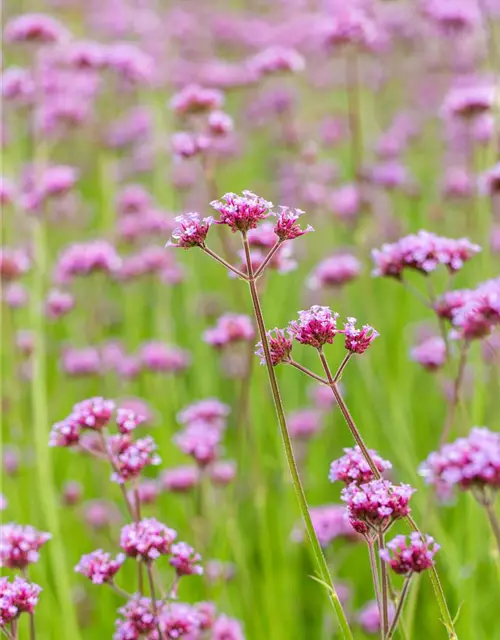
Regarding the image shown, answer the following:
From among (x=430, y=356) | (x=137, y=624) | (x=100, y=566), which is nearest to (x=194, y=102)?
(x=430, y=356)

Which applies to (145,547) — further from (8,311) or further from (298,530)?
(8,311)

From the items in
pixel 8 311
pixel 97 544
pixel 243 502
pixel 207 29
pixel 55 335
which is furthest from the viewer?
pixel 207 29

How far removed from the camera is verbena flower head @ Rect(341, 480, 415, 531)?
1517 millimetres

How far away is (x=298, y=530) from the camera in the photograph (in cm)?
305

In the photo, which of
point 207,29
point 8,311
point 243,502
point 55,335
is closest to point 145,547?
point 243,502

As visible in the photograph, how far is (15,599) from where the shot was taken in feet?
5.57

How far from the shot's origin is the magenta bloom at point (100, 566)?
184 cm

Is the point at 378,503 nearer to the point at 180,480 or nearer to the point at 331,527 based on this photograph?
the point at 331,527

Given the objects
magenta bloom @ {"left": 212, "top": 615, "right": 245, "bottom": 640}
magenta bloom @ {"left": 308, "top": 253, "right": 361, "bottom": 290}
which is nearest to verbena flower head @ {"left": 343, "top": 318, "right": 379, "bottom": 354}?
magenta bloom @ {"left": 212, "top": 615, "right": 245, "bottom": 640}

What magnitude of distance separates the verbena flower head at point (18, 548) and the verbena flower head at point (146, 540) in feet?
0.69

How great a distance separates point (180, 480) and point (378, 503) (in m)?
1.88

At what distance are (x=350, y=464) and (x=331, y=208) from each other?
3.12m

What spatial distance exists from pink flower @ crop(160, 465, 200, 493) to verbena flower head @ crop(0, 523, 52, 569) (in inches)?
53.0

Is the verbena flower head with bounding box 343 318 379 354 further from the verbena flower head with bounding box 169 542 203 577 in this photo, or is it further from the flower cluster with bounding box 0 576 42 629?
Answer: the flower cluster with bounding box 0 576 42 629
